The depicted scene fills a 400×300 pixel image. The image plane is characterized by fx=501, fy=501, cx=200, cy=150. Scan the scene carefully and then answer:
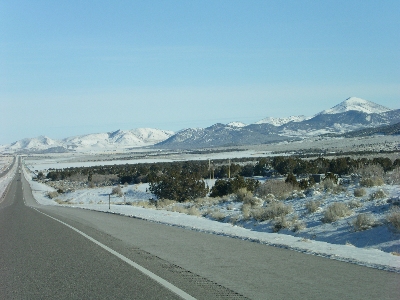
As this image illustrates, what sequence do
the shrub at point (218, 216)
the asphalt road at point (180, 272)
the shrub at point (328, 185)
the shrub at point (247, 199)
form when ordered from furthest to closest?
1. the shrub at point (247, 199)
2. the shrub at point (328, 185)
3. the shrub at point (218, 216)
4. the asphalt road at point (180, 272)

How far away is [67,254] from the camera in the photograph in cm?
1120

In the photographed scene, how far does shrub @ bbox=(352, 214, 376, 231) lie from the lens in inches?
571

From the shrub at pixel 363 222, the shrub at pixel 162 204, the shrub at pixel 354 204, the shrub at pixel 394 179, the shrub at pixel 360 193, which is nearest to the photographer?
the shrub at pixel 363 222

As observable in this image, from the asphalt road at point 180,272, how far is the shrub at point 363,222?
3.96 meters

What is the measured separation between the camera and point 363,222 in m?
14.7

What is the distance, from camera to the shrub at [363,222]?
14.5 m

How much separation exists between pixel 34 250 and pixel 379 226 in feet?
30.7

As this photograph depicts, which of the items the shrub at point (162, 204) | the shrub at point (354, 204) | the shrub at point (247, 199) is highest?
the shrub at point (354, 204)

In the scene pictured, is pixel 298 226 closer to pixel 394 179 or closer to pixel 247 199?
pixel 247 199

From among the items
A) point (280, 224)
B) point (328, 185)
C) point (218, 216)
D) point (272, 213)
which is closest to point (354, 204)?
point (280, 224)

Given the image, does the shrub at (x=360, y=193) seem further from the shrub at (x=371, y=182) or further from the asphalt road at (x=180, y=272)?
the asphalt road at (x=180, y=272)

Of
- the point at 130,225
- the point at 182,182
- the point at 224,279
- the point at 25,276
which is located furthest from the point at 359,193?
the point at 182,182

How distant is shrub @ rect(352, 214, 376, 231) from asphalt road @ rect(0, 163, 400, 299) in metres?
3.96

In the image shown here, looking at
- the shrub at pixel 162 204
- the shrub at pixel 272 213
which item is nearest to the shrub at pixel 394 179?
the shrub at pixel 272 213
